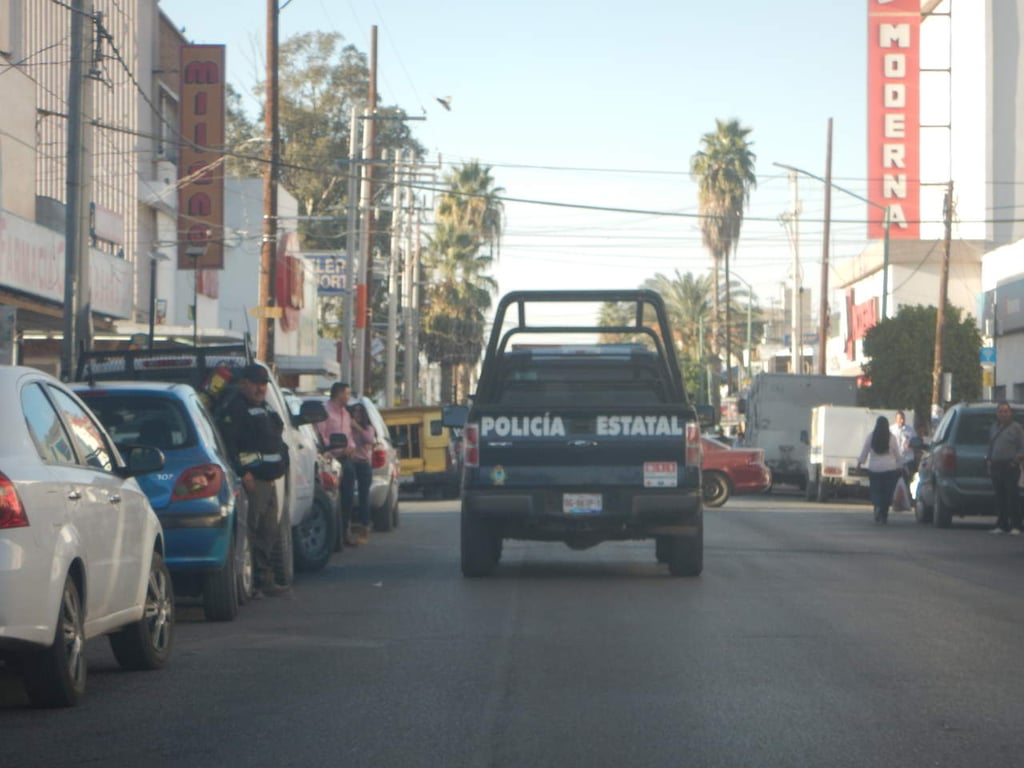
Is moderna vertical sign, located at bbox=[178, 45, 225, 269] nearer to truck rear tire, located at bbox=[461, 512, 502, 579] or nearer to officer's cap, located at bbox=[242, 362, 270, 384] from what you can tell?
truck rear tire, located at bbox=[461, 512, 502, 579]

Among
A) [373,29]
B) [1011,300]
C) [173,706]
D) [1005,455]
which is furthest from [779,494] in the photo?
[173,706]

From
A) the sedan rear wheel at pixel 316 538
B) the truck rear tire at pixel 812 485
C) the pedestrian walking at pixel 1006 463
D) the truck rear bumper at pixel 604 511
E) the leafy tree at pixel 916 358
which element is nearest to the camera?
the truck rear bumper at pixel 604 511

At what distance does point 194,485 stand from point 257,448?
1585 mm

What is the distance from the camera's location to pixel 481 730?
7414 millimetres

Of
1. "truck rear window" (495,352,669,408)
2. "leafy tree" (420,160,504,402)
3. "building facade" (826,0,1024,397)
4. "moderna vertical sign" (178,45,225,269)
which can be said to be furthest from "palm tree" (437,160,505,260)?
"truck rear window" (495,352,669,408)

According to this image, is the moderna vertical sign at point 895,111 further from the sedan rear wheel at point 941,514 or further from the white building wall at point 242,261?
the sedan rear wheel at point 941,514

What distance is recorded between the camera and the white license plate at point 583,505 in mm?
14398

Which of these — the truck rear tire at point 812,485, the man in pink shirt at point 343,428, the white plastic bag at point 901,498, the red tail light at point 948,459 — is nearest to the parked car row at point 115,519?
the man in pink shirt at point 343,428

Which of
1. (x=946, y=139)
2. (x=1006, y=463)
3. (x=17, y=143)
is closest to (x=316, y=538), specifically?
(x=1006, y=463)

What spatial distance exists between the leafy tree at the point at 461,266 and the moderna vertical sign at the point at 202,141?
99.4ft

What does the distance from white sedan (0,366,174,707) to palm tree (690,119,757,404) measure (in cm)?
6441

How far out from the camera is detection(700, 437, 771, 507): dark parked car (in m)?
32.8

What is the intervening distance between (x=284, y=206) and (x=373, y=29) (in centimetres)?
1140

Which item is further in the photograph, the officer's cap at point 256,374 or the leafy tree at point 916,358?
the leafy tree at point 916,358
